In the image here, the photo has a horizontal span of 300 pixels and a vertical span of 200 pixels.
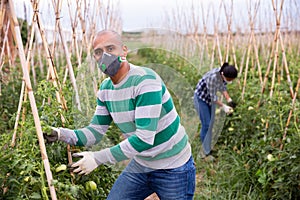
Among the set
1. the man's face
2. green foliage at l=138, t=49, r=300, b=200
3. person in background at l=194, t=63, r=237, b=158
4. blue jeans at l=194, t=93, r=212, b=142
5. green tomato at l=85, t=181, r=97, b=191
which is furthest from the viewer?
blue jeans at l=194, t=93, r=212, b=142

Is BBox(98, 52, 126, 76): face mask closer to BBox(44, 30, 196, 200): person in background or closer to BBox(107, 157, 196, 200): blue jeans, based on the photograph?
BBox(44, 30, 196, 200): person in background

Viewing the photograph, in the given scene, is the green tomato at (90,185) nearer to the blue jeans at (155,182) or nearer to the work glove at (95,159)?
the blue jeans at (155,182)

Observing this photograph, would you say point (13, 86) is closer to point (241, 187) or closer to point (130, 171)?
point (241, 187)

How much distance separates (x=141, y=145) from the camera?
1.50m

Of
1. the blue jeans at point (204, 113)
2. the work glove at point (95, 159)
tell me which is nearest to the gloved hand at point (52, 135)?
the work glove at point (95, 159)

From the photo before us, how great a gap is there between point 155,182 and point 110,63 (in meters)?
0.66

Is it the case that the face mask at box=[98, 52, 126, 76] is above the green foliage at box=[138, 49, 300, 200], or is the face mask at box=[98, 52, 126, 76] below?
above

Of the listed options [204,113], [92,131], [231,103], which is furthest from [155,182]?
[231,103]

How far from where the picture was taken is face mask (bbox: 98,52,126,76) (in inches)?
54.4

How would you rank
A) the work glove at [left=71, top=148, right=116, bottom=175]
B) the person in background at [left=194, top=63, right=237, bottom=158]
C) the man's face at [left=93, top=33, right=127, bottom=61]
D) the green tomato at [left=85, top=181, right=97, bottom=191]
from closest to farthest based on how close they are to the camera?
1. the man's face at [left=93, top=33, right=127, bottom=61]
2. the work glove at [left=71, top=148, right=116, bottom=175]
3. the green tomato at [left=85, top=181, right=97, bottom=191]
4. the person in background at [left=194, top=63, right=237, bottom=158]

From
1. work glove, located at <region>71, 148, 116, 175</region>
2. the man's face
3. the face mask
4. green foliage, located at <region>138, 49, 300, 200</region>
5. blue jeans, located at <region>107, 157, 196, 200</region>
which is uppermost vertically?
the man's face

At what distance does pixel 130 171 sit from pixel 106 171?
0.63m

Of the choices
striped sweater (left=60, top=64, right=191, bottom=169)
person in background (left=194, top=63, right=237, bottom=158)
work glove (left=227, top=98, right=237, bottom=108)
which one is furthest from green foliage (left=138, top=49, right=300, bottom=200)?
striped sweater (left=60, top=64, right=191, bottom=169)

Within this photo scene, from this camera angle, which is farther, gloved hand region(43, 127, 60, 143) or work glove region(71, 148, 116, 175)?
gloved hand region(43, 127, 60, 143)
